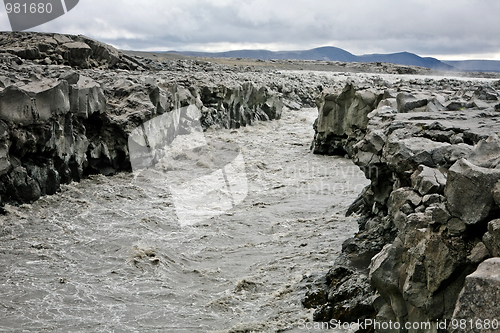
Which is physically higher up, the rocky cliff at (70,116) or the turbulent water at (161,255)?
the rocky cliff at (70,116)

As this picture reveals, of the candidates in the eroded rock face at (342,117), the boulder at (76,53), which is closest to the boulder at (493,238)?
the eroded rock face at (342,117)

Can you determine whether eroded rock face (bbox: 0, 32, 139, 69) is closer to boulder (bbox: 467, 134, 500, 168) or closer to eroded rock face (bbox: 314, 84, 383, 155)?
eroded rock face (bbox: 314, 84, 383, 155)

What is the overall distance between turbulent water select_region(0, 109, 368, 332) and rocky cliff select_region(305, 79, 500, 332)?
985mm

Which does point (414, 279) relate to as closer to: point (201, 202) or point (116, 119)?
point (201, 202)

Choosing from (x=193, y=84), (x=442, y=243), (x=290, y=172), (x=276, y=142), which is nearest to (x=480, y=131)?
(x=442, y=243)

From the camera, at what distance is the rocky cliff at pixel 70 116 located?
11.2m

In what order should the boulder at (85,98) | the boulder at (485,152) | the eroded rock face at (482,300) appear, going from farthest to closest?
the boulder at (85,98) < the boulder at (485,152) < the eroded rock face at (482,300)

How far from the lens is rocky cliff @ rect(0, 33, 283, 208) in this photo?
11.2 meters

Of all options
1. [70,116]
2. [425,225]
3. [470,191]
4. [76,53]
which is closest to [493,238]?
[470,191]

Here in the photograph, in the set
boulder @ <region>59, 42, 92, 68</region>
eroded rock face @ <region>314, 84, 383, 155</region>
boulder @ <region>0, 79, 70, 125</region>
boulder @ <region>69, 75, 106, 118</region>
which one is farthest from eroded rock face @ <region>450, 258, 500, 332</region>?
boulder @ <region>59, 42, 92, 68</region>

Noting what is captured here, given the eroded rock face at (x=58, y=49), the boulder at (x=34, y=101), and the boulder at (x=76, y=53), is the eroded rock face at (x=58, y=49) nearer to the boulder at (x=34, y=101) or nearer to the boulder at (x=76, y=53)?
the boulder at (x=76, y=53)

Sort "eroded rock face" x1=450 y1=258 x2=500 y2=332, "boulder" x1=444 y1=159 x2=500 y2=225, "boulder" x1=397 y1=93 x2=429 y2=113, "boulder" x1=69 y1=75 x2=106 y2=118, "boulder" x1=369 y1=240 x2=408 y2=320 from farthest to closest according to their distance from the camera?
"boulder" x1=69 y1=75 x2=106 y2=118
"boulder" x1=397 y1=93 x2=429 y2=113
"boulder" x1=369 y1=240 x2=408 y2=320
"boulder" x1=444 y1=159 x2=500 y2=225
"eroded rock face" x1=450 y1=258 x2=500 y2=332

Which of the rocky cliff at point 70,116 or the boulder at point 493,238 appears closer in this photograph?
the boulder at point 493,238

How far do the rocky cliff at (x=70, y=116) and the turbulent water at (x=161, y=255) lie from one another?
61 cm
